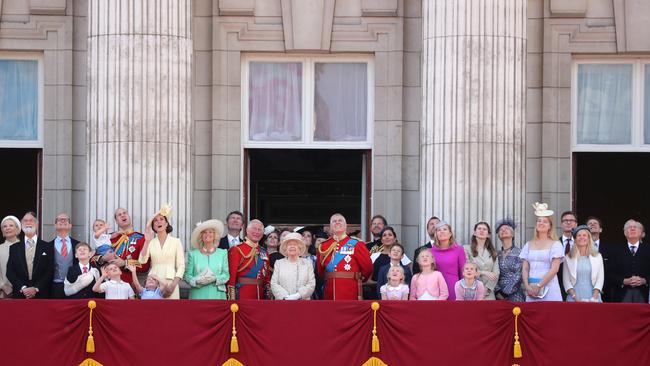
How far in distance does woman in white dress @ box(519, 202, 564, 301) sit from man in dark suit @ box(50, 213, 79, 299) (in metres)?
5.90

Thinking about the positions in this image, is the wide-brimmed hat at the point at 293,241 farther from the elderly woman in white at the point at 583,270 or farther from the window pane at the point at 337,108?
the window pane at the point at 337,108

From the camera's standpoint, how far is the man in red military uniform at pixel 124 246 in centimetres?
1900

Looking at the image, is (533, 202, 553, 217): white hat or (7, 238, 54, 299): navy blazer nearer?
(7, 238, 54, 299): navy blazer

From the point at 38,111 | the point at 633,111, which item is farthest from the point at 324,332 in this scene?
the point at 633,111

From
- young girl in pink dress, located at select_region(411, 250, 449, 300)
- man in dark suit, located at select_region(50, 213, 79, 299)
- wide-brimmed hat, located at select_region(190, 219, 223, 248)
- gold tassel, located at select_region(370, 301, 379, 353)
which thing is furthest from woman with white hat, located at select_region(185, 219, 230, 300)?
young girl in pink dress, located at select_region(411, 250, 449, 300)

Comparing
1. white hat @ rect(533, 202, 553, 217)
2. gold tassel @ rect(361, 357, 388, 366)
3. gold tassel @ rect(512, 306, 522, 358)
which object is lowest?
gold tassel @ rect(361, 357, 388, 366)

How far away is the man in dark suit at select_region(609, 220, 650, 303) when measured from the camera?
19.2 m

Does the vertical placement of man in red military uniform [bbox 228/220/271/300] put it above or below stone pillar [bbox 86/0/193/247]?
below

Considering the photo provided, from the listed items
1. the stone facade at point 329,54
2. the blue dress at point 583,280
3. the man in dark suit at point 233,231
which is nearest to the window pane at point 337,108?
the stone facade at point 329,54

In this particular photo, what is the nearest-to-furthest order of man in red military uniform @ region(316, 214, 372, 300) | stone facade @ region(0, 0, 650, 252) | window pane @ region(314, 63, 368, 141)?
man in red military uniform @ region(316, 214, 372, 300), stone facade @ region(0, 0, 650, 252), window pane @ region(314, 63, 368, 141)

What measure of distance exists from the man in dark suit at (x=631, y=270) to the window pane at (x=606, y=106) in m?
3.70

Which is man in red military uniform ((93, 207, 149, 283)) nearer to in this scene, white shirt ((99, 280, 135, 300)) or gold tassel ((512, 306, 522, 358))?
white shirt ((99, 280, 135, 300))

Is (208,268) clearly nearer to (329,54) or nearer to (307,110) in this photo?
(307,110)

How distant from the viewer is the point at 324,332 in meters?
17.8
